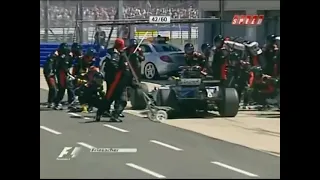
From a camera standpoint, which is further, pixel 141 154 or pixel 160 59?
pixel 160 59

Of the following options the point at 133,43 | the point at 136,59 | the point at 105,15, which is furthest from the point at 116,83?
the point at 105,15

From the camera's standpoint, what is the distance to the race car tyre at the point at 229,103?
7.75 metres

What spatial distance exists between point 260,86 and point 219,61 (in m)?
0.77

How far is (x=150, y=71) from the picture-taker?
24.4 ft

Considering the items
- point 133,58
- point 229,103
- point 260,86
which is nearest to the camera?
point 133,58

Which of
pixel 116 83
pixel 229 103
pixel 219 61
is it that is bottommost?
pixel 229 103

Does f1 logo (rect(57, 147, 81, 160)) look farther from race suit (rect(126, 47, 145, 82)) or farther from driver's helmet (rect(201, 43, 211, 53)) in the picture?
driver's helmet (rect(201, 43, 211, 53))

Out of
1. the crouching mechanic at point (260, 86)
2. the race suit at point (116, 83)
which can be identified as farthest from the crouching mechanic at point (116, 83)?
the crouching mechanic at point (260, 86)

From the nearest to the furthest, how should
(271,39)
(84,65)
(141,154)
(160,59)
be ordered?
(141,154)
(160,59)
(84,65)
(271,39)

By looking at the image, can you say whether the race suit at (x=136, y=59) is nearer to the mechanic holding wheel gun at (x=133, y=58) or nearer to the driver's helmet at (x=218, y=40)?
the mechanic holding wheel gun at (x=133, y=58)

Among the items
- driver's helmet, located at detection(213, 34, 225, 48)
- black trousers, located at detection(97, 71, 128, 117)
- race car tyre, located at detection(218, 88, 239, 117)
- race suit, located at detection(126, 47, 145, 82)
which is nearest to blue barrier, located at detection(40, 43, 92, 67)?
race suit, located at detection(126, 47, 145, 82)

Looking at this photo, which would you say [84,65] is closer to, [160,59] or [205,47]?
[160,59]

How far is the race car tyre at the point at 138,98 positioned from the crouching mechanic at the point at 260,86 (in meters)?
1.52

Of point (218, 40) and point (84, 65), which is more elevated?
point (218, 40)
